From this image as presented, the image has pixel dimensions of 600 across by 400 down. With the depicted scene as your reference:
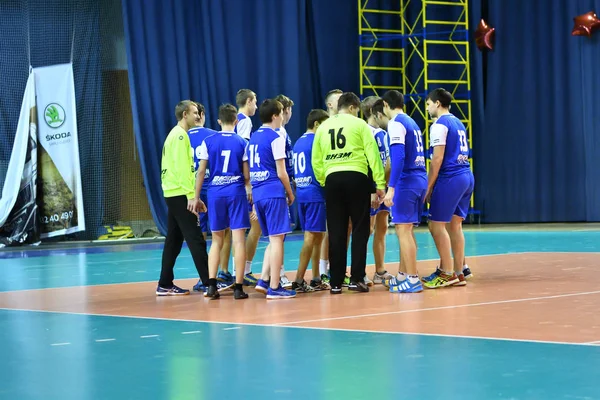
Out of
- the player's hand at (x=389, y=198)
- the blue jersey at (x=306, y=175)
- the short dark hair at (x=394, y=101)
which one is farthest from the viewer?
the blue jersey at (x=306, y=175)

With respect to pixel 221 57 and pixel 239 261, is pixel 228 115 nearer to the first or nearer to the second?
pixel 239 261

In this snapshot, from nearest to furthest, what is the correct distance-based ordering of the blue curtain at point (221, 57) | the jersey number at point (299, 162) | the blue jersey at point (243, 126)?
the jersey number at point (299, 162)
the blue jersey at point (243, 126)
the blue curtain at point (221, 57)

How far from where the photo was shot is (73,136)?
1839cm

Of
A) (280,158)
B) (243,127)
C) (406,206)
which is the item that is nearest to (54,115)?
(243,127)

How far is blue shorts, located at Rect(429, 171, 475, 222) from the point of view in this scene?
8328mm

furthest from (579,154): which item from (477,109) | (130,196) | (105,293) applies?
(105,293)

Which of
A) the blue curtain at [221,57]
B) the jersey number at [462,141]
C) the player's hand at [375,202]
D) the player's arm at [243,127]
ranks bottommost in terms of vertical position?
the player's hand at [375,202]

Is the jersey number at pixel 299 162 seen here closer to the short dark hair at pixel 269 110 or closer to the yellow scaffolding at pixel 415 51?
the short dark hair at pixel 269 110

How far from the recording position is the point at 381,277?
29.4ft

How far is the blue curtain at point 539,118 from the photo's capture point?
1905 centimetres

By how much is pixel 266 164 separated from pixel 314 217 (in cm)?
86

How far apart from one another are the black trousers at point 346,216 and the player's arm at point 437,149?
576mm

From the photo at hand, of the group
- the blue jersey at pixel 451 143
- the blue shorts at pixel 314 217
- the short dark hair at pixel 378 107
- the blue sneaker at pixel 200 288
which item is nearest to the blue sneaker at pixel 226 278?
the blue sneaker at pixel 200 288

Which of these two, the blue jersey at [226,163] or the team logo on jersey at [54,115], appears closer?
the blue jersey at [226,163]
